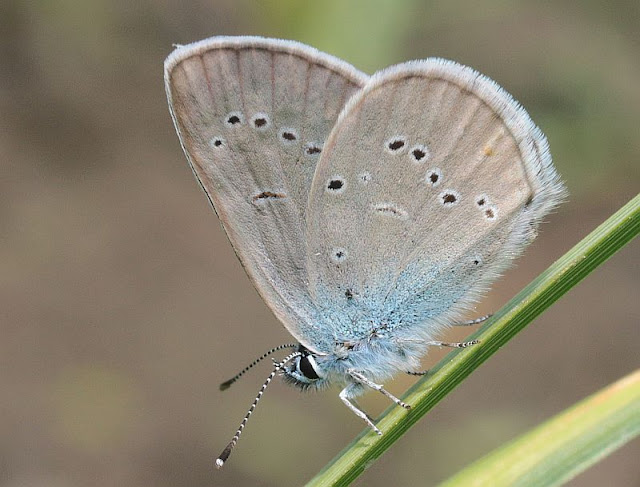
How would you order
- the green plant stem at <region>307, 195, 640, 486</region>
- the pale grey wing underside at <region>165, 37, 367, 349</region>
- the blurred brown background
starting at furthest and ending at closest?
1. the blurred brown background
2. the pale grey wing underside at <region>165, 37, 367, 349</region>
3. the green plant stem at <region>307, 195, 640, 486</region>

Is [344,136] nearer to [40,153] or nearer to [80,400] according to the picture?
[80,400]

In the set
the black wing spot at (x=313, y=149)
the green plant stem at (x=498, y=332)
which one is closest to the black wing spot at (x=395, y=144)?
the black wing spot at (x=313, y=149)

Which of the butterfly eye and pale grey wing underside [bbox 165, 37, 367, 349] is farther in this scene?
the butterfly eye

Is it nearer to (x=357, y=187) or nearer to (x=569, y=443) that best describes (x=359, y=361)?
(x=357, y=187)

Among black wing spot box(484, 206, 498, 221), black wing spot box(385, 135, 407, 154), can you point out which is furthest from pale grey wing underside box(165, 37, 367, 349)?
black wing spot box(484, 206, 498, 221)

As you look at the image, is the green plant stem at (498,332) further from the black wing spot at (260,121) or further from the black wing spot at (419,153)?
the black wing spot at (260,121)

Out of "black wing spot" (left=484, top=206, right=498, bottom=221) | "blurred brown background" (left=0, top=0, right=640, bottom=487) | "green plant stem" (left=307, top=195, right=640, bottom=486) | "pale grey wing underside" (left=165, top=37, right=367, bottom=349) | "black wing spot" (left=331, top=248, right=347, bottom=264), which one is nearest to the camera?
"green plant stem" (left=307, top=195, right=640, bottom=486)

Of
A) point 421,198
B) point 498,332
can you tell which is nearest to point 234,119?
point 421,198

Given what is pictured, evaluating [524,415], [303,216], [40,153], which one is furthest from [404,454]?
[40,153]

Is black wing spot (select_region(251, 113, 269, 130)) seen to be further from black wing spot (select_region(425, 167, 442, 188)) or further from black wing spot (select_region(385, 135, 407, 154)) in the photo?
black wing spot (select_region(425, 167, 442, 188))
